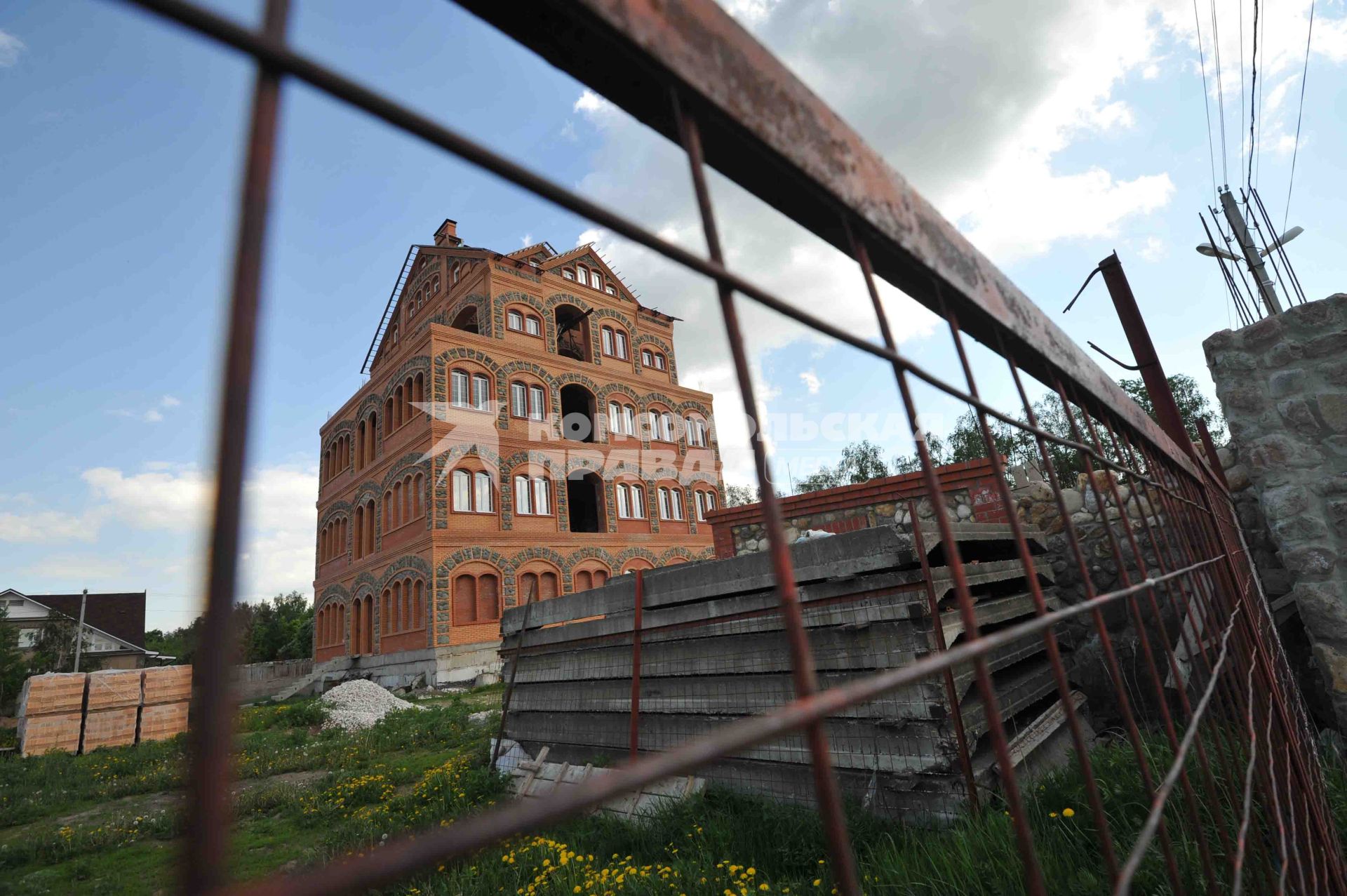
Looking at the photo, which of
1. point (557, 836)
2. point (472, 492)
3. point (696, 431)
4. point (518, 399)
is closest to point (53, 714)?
point (472, 492)

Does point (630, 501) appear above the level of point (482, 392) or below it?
below

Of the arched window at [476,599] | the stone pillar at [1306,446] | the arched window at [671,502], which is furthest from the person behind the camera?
the arched window at [671,502]

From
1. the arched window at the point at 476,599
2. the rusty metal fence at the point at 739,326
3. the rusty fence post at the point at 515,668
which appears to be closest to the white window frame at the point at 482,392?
the arched window at the point at 476,599

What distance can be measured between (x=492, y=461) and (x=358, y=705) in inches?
280

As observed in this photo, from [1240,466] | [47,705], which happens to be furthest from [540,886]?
[47,705]

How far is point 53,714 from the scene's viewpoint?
12.1 m

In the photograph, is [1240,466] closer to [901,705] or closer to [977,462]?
[977,462]

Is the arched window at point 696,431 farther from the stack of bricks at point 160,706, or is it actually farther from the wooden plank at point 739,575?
the wooden plank at point 739,575

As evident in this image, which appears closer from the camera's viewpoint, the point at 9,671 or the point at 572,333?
the point at 9,671

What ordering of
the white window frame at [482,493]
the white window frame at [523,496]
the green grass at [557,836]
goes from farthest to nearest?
the white window frame at [523,496] → the white window frame at [482,493] → the green grass at [557,836]

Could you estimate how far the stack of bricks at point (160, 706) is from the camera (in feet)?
42.6

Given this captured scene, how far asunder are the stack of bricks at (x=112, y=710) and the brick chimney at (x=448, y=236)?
1576 cm

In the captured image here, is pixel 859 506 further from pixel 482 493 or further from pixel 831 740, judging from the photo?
pixel 482 493

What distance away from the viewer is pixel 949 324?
119cm
